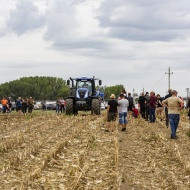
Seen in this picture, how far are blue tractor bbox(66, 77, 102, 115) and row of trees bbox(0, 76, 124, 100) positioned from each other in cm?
9198

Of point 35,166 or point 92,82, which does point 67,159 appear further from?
point 92,82

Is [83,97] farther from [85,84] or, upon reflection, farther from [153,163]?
[153,163]

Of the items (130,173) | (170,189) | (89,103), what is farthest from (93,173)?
(89,103)

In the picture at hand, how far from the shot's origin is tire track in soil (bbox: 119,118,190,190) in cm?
848

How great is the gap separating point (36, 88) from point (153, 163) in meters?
116

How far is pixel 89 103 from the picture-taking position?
29719 millimetres

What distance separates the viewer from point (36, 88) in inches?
4934

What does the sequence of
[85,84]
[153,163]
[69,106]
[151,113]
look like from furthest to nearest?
1. [85,84]
2. [69,106]
3. [151,113]
4. [153,163]

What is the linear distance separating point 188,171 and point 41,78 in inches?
5200

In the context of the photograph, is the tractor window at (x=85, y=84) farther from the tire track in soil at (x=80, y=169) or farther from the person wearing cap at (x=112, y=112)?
the tire track in soil at (x=80, y=169)

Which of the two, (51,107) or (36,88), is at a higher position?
(36,88)

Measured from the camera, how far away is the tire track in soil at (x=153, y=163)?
8.48m

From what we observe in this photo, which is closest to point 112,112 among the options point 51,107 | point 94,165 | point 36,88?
point 94,165

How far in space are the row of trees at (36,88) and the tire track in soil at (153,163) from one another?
108 m
